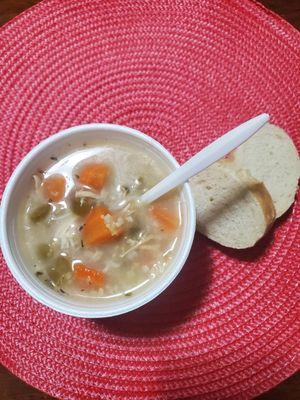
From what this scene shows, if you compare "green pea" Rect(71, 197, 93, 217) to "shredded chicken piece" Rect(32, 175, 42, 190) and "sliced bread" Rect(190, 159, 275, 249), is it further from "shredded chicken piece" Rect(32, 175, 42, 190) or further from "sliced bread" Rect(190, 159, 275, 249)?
"sliced bread" Rect(190, 159, 275, 249)

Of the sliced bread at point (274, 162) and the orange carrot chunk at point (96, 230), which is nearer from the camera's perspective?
the orange carrot chunk at point (96, 230)

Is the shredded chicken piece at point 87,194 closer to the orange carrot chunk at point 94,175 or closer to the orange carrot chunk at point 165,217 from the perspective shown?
the orange carrot chunk at point 94,175

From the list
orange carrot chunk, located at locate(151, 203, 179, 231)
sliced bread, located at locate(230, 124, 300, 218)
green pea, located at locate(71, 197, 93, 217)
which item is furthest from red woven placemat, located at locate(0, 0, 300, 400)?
green pea, located at locate(71, 197, 93, 217)

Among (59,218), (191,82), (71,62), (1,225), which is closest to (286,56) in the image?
(191,82)

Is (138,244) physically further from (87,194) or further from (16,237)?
(16,237)

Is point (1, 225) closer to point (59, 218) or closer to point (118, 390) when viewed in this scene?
point (59, 218)

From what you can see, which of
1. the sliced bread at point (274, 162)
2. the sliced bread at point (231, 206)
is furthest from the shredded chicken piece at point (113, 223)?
the sliced bread at point (274, 162)

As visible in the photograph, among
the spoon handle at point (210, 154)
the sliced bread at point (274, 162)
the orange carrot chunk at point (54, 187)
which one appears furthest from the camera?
the sliced bread at point (274, 162)
